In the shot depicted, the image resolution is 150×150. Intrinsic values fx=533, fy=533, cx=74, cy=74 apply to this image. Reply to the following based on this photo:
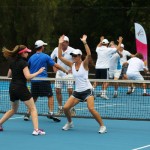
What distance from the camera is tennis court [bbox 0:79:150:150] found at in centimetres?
859

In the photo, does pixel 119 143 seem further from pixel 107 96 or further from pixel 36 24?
pixel 36 24

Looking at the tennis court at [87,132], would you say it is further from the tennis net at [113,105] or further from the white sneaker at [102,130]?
the white sneaker at [102,130]

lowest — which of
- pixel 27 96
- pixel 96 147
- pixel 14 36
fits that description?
pixel 96 147

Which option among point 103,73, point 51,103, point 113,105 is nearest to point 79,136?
point 51,103

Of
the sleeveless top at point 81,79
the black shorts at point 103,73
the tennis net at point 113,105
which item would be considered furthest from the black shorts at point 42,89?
the black shorts at point 103,73

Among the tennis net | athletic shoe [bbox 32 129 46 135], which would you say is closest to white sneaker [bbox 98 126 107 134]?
athletic shoe [bbox 32 129 46 135]

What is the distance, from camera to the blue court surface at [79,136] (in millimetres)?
8500

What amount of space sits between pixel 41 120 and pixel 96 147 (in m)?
3.37

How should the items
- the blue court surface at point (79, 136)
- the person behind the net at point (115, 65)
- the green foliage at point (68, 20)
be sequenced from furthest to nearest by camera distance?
1. the green foliage at point (68, 20)
2. the person behind the net at point (115, 65)
3. the blue court surface at point (79, 136)

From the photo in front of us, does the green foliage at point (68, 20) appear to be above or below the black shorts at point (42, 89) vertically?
above

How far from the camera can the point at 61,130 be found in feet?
33.3

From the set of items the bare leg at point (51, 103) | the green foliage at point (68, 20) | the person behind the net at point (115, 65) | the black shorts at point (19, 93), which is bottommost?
the bare leg at point (51, 103)

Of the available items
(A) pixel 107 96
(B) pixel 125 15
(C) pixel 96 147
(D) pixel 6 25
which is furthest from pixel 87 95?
(B) pixel 125 15

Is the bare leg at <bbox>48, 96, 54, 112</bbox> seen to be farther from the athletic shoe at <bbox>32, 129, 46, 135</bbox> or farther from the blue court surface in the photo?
the athletic shoe at <bbox>32, 129, 46, 135</bbox>
